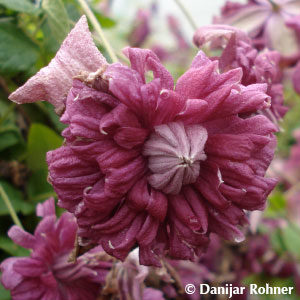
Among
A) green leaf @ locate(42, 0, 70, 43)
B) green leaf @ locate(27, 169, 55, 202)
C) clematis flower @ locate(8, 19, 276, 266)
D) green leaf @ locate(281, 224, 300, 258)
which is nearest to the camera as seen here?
clematis flower @ locate(8, 19, 276, 266)

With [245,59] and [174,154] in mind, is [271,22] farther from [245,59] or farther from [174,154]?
[174,154]


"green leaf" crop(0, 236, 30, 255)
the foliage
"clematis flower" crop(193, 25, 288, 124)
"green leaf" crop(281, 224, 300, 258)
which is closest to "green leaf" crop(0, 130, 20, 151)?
the foliage

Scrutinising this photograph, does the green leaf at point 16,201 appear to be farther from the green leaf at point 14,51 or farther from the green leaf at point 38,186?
the green leaf at point 14,51

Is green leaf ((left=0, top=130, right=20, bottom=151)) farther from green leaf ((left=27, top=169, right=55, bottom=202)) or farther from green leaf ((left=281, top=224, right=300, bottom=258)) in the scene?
green leaf ((left=281, top=224, right=300, bottom=258))

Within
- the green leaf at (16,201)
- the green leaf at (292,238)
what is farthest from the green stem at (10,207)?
the green leaf at (292,238)

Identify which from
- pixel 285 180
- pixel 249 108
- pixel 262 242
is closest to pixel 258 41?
pixel 249 108

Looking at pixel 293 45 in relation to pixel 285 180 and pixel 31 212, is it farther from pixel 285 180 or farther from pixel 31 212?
pixel 285 180

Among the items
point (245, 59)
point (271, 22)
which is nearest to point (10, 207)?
point (245, 59)

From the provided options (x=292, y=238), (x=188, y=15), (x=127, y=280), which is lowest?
(x=292, y=238)
